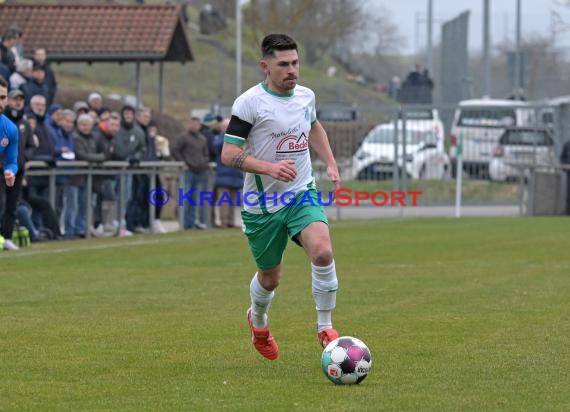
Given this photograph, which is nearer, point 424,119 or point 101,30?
point 101,30

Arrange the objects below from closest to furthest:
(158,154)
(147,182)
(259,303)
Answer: (259,303) → (147,182) → (158,154)

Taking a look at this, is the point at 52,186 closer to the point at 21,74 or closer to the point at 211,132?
the point at 21,74

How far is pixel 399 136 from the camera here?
1297 inches

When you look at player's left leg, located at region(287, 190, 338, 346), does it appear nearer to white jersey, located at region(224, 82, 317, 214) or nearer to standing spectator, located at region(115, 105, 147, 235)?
white jersey, located at region(224, 82, 317, 214)

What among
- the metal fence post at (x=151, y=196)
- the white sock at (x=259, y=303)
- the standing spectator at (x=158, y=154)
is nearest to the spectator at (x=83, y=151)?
the metal fence post at (x=151, y=196)

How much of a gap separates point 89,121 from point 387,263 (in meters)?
6.67

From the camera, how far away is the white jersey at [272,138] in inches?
372

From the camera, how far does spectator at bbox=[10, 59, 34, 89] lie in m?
22.9

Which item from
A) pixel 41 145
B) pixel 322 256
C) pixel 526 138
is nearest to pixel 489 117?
pixel 526 138

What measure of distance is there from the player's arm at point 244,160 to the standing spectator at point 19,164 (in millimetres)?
9693

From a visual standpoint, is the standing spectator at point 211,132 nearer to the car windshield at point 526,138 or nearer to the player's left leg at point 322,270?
the car windshield at point 526,138

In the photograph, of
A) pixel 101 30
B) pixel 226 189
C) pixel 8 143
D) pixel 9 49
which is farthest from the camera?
pixel 101 30

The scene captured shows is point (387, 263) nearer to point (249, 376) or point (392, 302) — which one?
point (392, 302)

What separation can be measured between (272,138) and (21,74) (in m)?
14.5
